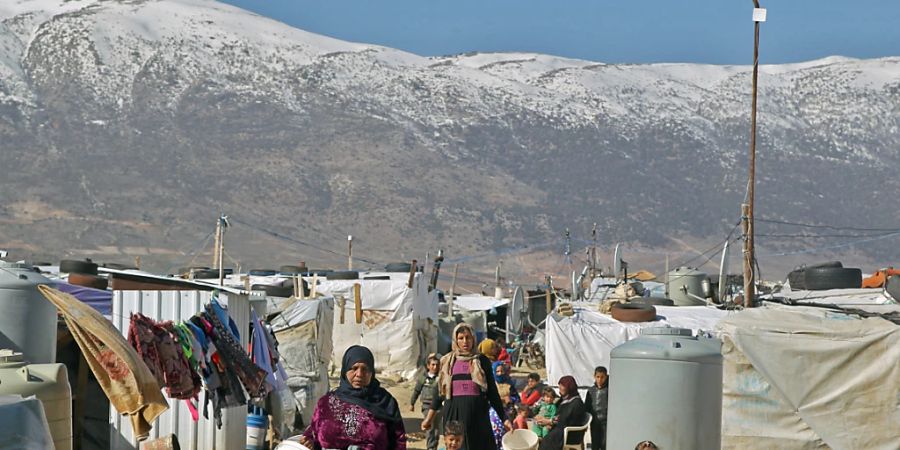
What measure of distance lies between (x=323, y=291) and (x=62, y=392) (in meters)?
18.4

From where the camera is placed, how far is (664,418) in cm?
1006

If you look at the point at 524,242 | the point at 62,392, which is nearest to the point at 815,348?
the point at 62,392

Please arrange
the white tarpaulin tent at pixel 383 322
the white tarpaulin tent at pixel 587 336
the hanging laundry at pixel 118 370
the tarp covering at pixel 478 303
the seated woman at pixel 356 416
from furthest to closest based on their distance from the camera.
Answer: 1. the tarp covering at pixel 478 303
2. the white tarpaulin tent at pixel 383 322
3. the white tarpaulin tent at pixel 587 336
4. the hanging laundry at pixel 118 370
5. the seated woman at pixel 356 416

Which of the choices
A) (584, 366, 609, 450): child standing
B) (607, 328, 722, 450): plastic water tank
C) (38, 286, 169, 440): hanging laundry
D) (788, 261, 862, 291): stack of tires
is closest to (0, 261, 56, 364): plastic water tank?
(38, 286, 169, 440): hanging laundry

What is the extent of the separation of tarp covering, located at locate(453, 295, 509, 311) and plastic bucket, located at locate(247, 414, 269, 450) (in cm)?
2384

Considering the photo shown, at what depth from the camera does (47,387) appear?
26.8 feet

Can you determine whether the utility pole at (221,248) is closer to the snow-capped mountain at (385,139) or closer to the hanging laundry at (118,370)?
the hanging laundry at (118,370)

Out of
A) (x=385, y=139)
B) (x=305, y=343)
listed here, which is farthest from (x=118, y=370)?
(x=385, y=139)

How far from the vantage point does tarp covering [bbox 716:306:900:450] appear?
13.1 m

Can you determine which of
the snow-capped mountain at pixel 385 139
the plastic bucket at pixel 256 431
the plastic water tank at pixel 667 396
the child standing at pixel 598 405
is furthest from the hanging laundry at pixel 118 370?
the snow-capped mountain at pixel 385 139

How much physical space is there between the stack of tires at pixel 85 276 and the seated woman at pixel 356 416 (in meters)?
8.55

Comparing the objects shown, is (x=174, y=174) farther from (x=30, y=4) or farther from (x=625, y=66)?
(x=625, y=66)

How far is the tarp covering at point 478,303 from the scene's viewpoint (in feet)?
128

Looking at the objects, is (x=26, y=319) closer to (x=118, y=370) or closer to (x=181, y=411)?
(x=118, y=370)
